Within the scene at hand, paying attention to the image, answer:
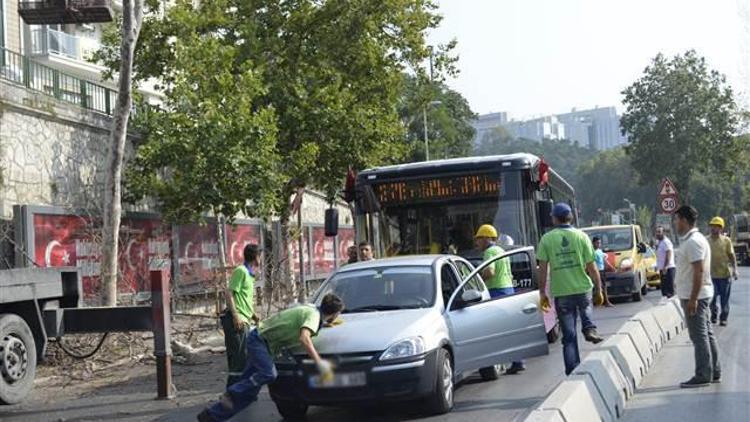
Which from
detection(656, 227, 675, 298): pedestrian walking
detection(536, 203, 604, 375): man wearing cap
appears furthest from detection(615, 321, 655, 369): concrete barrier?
detection(656, 227, 675, 298): pedestrian walking

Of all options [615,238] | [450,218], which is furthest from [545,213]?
[615,238]

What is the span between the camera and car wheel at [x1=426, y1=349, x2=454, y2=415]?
845cm

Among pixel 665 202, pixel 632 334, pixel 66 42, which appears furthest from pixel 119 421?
pixel 66 42

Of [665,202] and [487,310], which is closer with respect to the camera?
[487,310]

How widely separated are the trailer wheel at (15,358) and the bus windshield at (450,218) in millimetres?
5303

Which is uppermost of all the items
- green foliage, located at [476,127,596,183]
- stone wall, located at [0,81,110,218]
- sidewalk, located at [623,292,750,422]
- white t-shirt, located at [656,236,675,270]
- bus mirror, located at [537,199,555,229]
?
green foliage, located at [476,127,596,183]

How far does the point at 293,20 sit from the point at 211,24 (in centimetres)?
209

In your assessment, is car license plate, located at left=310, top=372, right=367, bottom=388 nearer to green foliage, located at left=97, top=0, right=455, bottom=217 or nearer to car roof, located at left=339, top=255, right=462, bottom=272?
car roof, located at left=339, top=255, right=462, bottom=272

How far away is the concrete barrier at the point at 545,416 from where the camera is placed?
568cm

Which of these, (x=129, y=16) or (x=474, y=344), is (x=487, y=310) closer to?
(x=474, y=344)

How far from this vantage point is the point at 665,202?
24.5m

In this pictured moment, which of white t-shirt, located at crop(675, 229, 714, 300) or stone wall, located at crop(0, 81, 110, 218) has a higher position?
stone wall, located at crop(0, 81, 110, 218)

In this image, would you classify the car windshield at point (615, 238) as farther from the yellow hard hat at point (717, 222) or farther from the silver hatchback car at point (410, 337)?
the silver hatchback car at point (410, 337)

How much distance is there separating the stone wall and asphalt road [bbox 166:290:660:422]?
755 cm
